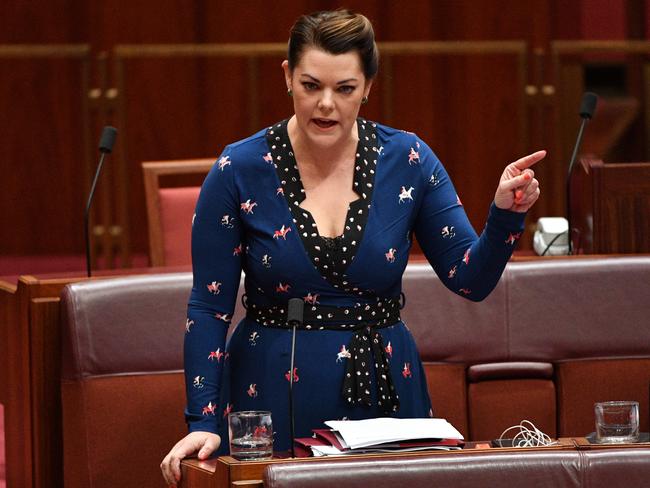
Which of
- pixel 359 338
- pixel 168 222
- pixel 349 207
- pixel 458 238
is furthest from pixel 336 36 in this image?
pixel 168 222

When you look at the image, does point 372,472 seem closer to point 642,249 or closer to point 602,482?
point 602,482

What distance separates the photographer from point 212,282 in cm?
207

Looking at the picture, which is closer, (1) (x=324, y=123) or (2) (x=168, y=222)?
(1) (x=324, y=123)

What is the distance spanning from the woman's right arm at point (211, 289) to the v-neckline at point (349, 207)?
0.09m

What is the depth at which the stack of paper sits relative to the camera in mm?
1773

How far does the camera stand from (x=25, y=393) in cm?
288

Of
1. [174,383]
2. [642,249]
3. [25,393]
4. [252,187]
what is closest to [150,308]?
[174,383]

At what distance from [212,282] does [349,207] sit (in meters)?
0.25

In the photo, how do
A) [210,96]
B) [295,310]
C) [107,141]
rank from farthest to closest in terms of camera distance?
[210,96] < [107,141] < [295,310]

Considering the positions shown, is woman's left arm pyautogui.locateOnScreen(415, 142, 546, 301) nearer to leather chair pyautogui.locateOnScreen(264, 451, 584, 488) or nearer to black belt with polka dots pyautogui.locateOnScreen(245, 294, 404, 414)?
black belt with polka dots pyautogui.locateOnScreen(245, 294, 404, 414)

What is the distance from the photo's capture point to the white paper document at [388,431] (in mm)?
1776

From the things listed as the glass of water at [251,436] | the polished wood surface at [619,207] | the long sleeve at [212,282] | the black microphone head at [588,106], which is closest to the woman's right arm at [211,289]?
the long sleeve at [212,282]

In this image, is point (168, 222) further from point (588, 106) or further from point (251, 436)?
point (251, 436)

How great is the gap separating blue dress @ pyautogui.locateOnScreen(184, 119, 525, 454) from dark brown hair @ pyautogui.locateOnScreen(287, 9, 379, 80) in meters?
0.16
